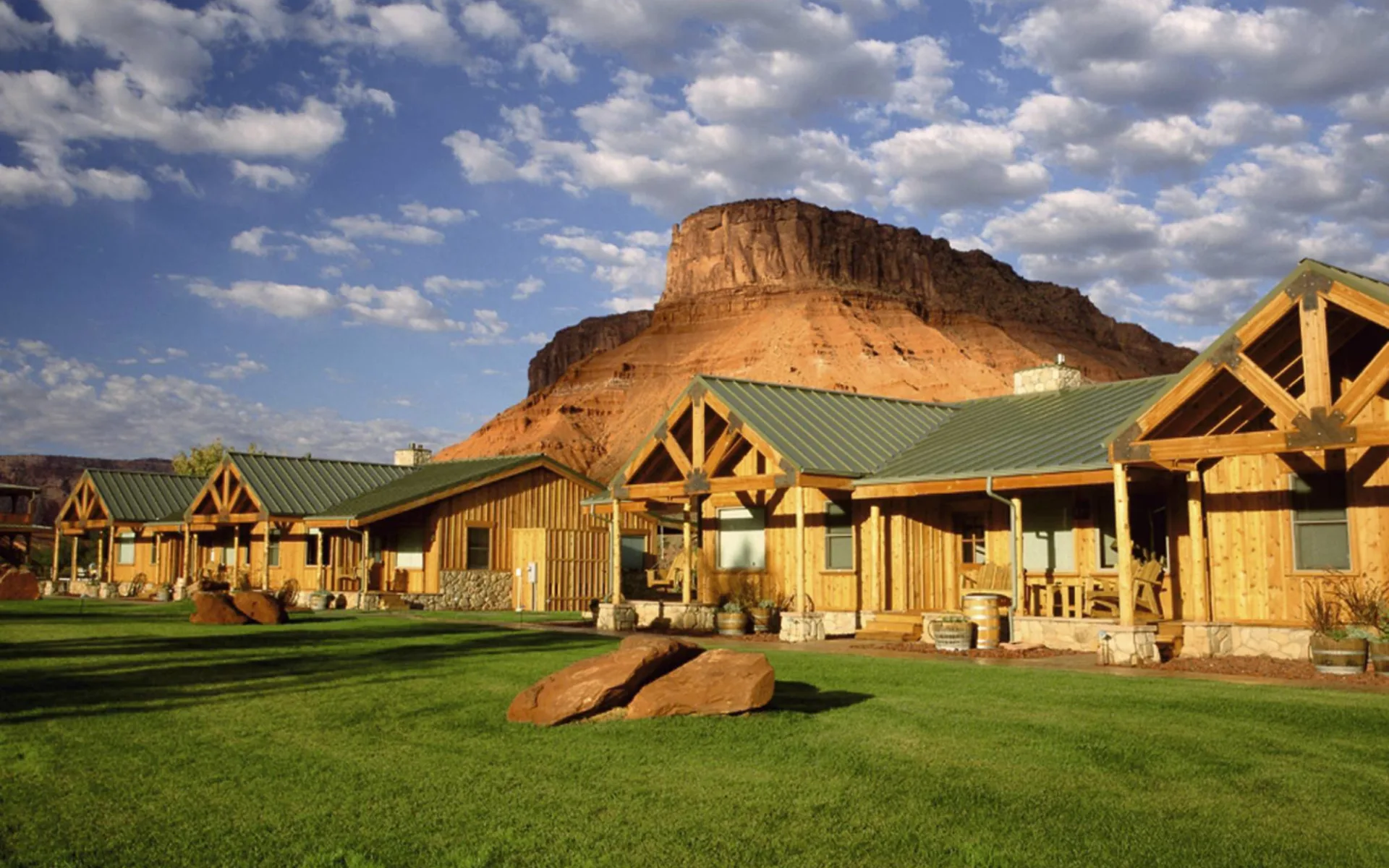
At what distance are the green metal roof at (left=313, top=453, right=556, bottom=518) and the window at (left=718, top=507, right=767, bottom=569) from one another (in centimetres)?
1137

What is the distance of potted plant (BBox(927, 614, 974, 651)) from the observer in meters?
17.4

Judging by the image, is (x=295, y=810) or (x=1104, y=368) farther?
(x=1104, y=368)

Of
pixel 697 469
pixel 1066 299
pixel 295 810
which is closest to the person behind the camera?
pixel 295 810

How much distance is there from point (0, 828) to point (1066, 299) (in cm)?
14687

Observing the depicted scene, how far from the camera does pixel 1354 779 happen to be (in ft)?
25.6

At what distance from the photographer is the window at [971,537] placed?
2172 cm

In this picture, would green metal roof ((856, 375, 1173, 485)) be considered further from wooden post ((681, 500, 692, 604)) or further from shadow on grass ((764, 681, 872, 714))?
shadow on grass ((764, 681, 872, 714))

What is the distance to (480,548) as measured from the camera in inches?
1368

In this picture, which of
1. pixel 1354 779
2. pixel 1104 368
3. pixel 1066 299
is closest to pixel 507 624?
pixel 1354 779

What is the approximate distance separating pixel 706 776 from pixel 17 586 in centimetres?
3666

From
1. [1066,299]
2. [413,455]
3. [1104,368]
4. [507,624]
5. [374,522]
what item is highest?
[1066,299]

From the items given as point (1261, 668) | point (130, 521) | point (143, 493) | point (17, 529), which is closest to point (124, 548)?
point (143, 493)

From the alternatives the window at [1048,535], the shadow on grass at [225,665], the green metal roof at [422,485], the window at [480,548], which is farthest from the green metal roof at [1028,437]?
the window at [480,548]

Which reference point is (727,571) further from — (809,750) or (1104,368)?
(1104,368)
